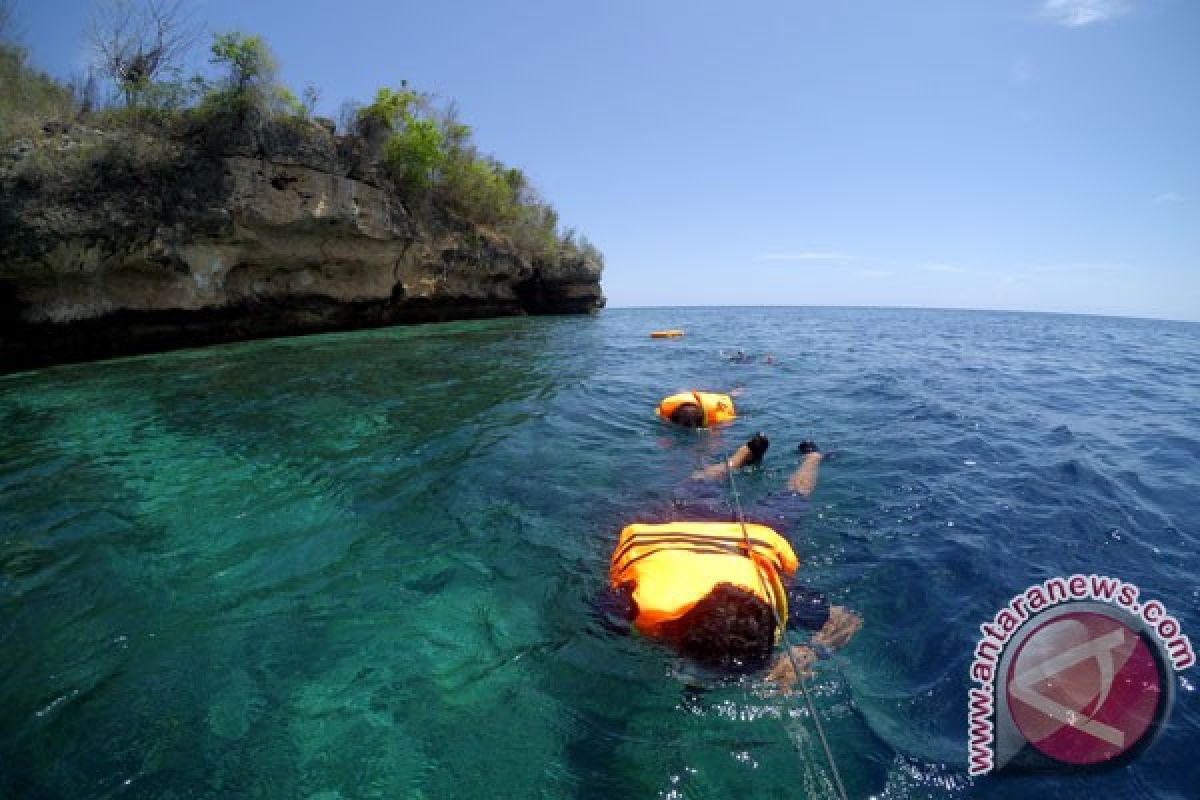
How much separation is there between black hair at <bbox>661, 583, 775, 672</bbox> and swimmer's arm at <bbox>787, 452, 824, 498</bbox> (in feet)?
10.4

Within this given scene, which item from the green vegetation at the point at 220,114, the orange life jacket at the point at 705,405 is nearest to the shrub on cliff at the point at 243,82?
the green vegetation at the point at 220,114

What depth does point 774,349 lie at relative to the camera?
Result: 20.8 m

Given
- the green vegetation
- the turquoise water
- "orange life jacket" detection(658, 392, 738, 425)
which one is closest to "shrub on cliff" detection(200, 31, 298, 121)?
the green vegetation

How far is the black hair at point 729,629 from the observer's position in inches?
119

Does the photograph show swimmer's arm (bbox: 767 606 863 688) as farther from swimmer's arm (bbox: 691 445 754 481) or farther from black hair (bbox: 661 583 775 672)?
swimmer's arm (bbox: 691 445 754 481)

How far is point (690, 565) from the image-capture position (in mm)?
3434

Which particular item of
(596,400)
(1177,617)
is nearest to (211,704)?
(1177,617)

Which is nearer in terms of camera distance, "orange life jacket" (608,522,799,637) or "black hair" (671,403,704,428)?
"orange life jacket" (608,522,799,637)

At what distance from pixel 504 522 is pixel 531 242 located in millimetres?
25481

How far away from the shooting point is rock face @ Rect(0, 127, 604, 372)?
1177 cm

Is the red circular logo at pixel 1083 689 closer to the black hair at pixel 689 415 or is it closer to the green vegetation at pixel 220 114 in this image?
the black hair at pixel 689 415

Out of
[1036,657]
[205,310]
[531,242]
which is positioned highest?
[531,242]

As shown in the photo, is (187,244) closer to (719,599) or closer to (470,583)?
(470,583)

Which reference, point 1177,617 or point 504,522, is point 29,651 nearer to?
point 504,522
